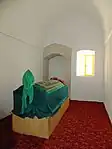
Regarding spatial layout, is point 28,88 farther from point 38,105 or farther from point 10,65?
point 10,65

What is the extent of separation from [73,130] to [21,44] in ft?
10.9

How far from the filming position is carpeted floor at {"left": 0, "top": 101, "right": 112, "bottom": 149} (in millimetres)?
3592

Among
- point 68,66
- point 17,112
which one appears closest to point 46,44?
point 68,66

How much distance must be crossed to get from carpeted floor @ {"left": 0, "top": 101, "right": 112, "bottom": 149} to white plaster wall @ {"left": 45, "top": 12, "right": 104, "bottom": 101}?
2.75 m

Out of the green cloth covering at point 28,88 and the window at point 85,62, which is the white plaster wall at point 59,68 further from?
the green cloth covering at point 28,88

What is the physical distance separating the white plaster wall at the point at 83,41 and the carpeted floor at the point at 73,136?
2.75 meters

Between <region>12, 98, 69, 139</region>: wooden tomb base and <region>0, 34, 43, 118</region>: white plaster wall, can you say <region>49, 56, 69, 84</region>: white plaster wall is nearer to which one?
<region>0, 34, 43, 118</region>: white plaster wall

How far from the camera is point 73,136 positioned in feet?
13.4

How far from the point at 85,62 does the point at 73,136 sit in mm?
5082

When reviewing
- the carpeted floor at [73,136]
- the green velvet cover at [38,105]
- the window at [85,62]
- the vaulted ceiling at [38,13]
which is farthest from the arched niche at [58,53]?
the green velvet cover at [38,105]

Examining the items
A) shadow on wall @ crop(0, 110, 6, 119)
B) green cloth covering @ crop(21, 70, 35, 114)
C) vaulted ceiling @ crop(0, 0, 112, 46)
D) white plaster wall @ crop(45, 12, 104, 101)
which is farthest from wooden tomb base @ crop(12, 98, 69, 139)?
white plaster wall @ crop(45, 12, 104, 101)

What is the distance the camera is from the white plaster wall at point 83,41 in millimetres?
8125

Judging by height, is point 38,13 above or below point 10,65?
above

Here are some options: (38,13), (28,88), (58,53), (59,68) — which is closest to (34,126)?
(28,88)
